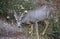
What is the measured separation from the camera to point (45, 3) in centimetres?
970

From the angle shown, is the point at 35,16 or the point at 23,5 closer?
the point at 35,16

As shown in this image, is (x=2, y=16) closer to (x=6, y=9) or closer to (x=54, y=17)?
(x=6, y=9)

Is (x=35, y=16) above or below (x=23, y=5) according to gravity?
below

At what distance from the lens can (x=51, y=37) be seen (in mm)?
8273

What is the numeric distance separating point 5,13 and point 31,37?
140cm

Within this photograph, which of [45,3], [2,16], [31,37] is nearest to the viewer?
[31,37]

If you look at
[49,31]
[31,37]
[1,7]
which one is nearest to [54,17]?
[49,31]

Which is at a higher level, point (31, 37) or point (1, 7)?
point (1, 7)

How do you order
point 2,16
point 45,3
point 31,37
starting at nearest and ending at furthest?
point 31,37
point 2,16
point 45,3

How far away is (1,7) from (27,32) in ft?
4.47

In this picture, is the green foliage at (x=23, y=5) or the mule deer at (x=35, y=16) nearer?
the mule deer at (x=35, y=16)

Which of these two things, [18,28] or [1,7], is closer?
[18,28]

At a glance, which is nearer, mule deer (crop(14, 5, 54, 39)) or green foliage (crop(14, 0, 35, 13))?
mule deer (crop(14, 5, 54, 39))

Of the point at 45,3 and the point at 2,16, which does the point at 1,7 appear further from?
the point at 45,3
